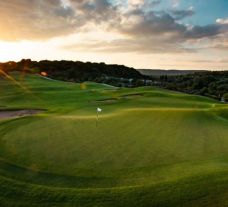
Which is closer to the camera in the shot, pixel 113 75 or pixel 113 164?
pixel 113 164

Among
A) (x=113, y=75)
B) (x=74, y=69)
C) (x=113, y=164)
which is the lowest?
(x=113, y=75)

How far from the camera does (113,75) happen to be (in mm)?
145250

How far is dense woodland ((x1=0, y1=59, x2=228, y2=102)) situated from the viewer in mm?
90375

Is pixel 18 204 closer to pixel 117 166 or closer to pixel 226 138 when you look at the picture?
pixel 117 166

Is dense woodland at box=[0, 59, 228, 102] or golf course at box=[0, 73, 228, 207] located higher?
golf course at box=[0, 73, 228, 207]

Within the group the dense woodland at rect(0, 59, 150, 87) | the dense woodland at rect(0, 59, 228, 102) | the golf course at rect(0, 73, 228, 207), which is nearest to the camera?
the golf course at rect(0, 73, 228, 207)

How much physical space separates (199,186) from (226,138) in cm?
624

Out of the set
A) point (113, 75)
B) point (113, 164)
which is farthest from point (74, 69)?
point (113, 164)

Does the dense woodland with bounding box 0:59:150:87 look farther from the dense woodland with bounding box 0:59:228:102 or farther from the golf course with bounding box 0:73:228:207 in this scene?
the golf course with bounding box 0:73:228:207

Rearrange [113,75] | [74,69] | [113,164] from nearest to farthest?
[113,164]
[74,69]
[113,75]

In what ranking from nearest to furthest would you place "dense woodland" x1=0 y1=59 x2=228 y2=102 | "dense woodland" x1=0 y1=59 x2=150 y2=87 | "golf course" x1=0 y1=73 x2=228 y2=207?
"golf course" x1=0 y1=73 x2=228 y2=207 → "dense woodland" x1=0 y1=59 x2=228 y2=102 → "dense woodland" x1=0 y1=59 x2=150 y2=87

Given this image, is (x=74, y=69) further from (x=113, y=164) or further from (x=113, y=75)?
(x=113, y=164)

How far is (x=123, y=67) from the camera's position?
173 m

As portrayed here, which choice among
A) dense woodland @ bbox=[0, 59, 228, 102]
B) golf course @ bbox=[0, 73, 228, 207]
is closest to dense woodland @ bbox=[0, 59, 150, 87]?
dense woodland @ bbox=[0, 59, 228, 102]
